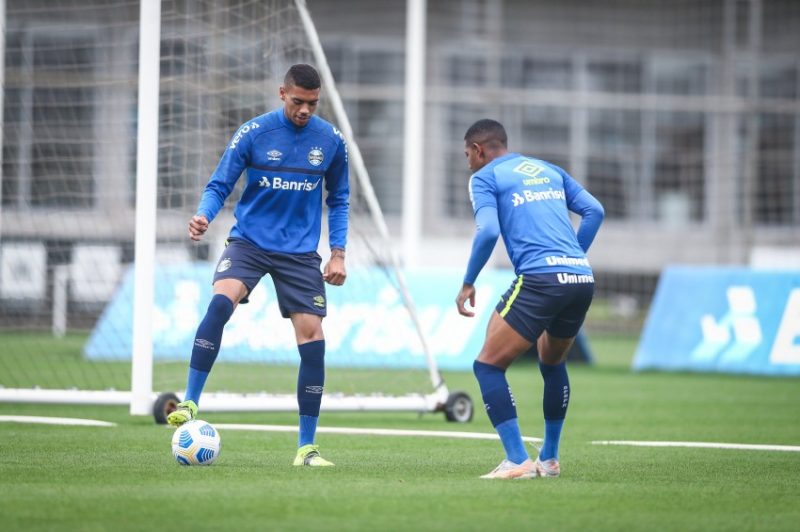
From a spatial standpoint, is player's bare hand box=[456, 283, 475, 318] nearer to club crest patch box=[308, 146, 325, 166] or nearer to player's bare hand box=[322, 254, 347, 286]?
player's bare hand box=[322, 254, 347, 286]

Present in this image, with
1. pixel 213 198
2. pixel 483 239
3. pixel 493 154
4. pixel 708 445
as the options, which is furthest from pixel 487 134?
pixel 708 445

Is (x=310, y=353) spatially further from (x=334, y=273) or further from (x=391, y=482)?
(x=391, y=482)

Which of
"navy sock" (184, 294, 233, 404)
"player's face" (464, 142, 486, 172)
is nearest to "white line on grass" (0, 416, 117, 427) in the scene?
"navy sock" (184, 294, 233, 404)

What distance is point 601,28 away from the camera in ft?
115

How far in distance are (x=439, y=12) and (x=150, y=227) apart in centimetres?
2473

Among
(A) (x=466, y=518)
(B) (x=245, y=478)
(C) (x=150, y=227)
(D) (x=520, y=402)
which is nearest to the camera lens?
(A) (x=466, y=518)

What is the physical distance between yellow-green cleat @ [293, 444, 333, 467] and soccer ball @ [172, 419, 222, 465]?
498mm

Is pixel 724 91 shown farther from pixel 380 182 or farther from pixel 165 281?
pixel 165 281

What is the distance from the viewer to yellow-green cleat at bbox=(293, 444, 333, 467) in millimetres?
7469

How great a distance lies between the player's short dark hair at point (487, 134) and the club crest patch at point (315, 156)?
1.02 m

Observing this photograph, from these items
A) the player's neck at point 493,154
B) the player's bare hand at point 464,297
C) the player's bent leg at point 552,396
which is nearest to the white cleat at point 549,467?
the player's bent leg at point 552,396

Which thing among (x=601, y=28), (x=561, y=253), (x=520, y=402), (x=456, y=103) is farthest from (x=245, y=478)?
(x=601, y=28)

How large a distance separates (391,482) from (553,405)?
1245 mm

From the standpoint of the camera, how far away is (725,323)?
18344 millimetres
